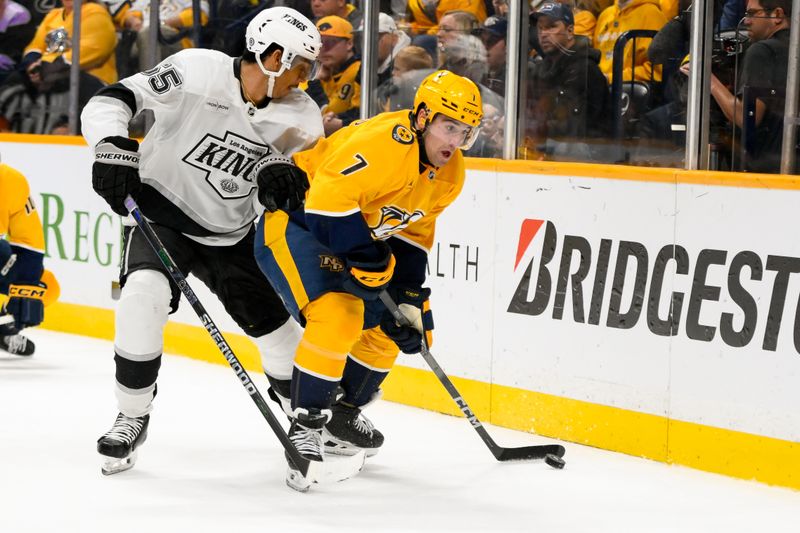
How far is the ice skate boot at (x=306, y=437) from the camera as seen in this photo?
10.5 feet

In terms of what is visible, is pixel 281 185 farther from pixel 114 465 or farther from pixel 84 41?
pixel 84 41

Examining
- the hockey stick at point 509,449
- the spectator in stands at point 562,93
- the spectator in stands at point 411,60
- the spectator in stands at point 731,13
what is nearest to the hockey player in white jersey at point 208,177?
the hockey stick at point 509,449

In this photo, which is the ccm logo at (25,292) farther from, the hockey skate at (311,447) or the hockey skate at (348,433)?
Result: the hockey skate at (311,447)

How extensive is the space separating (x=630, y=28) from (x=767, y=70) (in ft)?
1.68

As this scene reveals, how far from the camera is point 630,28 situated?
4.02 meters

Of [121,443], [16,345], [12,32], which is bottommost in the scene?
[16,345]

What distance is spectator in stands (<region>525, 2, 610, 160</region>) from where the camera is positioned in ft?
13.7

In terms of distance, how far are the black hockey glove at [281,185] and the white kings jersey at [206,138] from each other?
0.15m

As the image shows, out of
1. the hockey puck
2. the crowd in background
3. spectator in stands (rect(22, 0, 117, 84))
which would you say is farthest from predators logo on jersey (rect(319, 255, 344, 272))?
spectator in stands (rect(22, 0, 117, 84))

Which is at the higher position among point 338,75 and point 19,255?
point 338,75

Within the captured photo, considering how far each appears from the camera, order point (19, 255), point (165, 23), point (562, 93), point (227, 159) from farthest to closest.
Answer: point (165, 23)
point (19, 255)
point (562, 93)
point (227, 159)

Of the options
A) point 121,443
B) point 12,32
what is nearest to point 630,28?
point 121,443

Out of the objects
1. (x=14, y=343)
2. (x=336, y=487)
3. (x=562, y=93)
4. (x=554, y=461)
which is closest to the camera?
(x=336, y=487)

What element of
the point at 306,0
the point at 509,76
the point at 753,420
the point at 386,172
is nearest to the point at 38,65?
the point at 306,0
